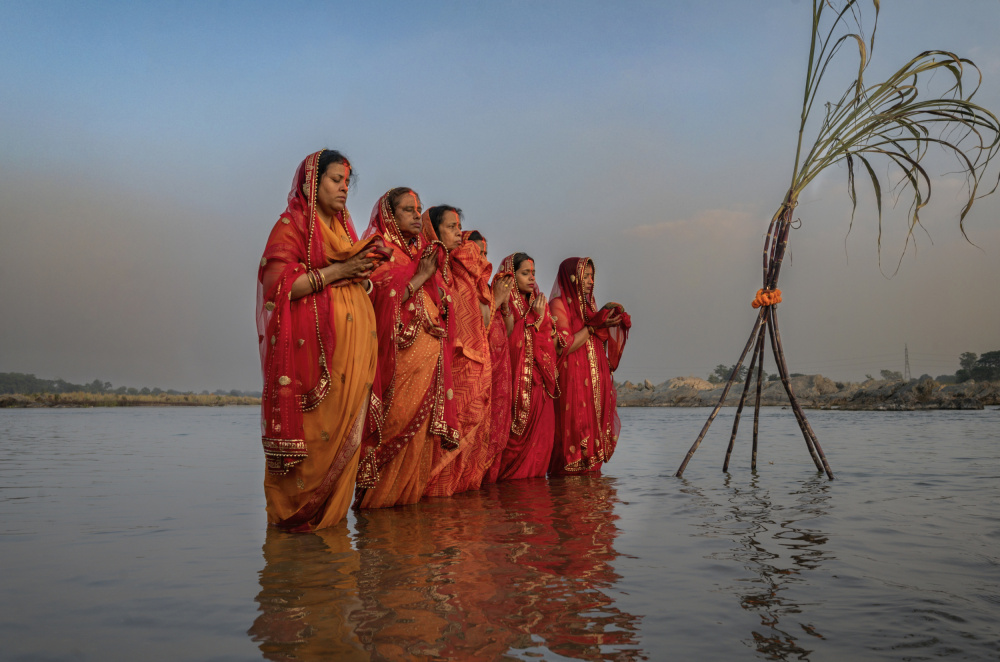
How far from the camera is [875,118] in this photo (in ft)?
20.0

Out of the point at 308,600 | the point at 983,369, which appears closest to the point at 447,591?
the point at 308,600

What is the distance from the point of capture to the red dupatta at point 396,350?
16.9 ft

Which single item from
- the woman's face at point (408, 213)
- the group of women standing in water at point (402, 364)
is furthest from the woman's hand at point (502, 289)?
the woman's face at point (408, 213)

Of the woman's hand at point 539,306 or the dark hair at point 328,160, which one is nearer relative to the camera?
the dark hair at point 328,160

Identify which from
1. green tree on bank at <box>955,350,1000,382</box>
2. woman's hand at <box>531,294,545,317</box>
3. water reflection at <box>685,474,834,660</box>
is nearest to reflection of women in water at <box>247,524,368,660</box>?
water reflection at <box>685,474,834,660</box>

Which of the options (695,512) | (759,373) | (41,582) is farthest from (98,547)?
(759,373)

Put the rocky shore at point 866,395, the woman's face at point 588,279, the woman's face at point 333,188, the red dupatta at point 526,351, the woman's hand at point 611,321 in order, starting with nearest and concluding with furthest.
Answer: the woman's face at point 333,188 → the red dupatta at point 526,351 → the woman's hand at point 611,321 → the woman's face at point 588,279 → the rocky shore at point 866,395

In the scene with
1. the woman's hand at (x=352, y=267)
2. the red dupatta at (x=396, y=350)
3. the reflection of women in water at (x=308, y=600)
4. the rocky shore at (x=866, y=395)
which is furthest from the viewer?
the rocky shore at (x=866, y=395)

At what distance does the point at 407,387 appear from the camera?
207 inches

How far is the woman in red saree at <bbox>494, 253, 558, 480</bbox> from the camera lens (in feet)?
23.6

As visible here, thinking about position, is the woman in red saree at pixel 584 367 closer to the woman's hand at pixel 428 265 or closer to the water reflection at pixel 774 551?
the water reflection at pixel 774 551

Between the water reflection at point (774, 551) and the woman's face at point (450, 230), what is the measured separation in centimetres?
284

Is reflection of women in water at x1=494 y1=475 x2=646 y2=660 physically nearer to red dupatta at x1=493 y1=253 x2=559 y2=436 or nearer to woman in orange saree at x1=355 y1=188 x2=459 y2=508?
woman in orange saree at x1=355 y1=188 x2=459 y2=508

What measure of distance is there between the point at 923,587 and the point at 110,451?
1027cm
